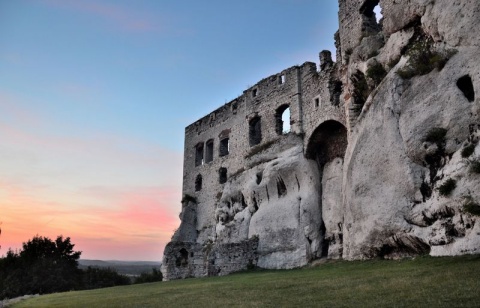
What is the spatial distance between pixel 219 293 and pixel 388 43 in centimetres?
1179

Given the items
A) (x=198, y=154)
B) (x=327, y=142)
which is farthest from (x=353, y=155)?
(x=198, y=154)

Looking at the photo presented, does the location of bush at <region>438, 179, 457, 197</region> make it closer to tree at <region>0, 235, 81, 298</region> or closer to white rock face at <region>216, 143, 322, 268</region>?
white rock face at <region>216, 143, 322, 268</region>

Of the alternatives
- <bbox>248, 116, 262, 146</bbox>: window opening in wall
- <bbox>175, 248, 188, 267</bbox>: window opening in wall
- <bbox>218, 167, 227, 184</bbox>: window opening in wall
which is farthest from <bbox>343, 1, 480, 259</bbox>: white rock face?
<bbox>218, 167, 227, 184</bbox>: window opening in wall

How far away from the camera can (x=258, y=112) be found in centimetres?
2716

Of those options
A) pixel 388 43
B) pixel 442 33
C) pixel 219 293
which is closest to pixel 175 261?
pixel 219 293

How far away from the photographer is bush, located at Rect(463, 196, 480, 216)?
33.6ft

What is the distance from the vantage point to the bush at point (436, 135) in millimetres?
12398

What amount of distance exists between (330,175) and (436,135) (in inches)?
345

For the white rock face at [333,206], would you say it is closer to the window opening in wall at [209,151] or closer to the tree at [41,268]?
the window opening in wall at [209,151]

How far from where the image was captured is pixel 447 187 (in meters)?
11.6

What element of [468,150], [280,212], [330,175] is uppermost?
[330,175]

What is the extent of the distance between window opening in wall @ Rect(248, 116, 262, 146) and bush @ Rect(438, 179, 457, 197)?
16212 mm

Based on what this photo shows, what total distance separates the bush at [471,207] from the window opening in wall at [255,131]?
17308 mm

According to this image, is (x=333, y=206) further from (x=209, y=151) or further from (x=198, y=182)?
(x=198, y=182)
